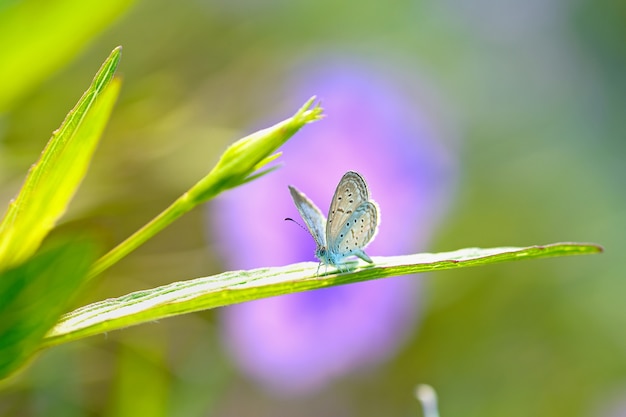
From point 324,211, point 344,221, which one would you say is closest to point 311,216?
point 344,221

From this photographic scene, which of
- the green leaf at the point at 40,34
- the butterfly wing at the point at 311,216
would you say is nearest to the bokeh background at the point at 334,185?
the green leaf at the point at 40,34

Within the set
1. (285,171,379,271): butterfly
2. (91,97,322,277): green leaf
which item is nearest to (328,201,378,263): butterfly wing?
(285,171,379,271): butterfly

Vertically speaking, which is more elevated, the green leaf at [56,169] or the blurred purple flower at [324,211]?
the blurred purple flower at [324,211]

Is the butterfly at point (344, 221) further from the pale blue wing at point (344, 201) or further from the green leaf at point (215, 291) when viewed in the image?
the green leaf at point (215, 291)

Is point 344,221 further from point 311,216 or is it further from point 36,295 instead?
point 36,295

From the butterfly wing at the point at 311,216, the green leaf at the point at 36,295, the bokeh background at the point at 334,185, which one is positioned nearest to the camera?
the green leaf at the point at 36,295

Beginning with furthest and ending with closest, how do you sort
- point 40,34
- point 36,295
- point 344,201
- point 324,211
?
point 324,211
point 40,34
point 344,201
point 36,295

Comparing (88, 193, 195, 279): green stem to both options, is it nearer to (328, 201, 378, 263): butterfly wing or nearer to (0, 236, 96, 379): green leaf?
(0, 236, 96, 379): green leaf
